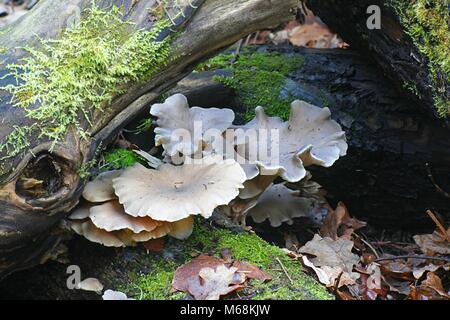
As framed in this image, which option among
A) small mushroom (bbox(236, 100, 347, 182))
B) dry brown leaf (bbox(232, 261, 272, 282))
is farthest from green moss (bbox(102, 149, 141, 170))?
dry brown leaf (bbox(232, 261, 272, 282))

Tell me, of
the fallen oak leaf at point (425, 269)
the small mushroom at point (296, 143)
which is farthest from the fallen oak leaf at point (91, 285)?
the fallen oak leaf at point (425, 269)

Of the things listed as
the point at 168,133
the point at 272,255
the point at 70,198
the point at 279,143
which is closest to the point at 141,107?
the point at 168,133

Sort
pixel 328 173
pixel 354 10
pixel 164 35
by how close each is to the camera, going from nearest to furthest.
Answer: pixel 164 35, pixel 354 10, pixel 328 173

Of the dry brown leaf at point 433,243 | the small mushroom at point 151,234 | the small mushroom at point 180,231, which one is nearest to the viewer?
the small mushroom at point 151,234

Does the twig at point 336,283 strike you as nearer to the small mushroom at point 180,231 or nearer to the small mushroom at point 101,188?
the small mushroom at point 180,231

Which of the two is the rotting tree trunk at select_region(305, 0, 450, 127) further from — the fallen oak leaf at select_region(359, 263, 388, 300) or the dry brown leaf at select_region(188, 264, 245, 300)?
the dry brown leaf at select_region(188, 264, 245, 300)
